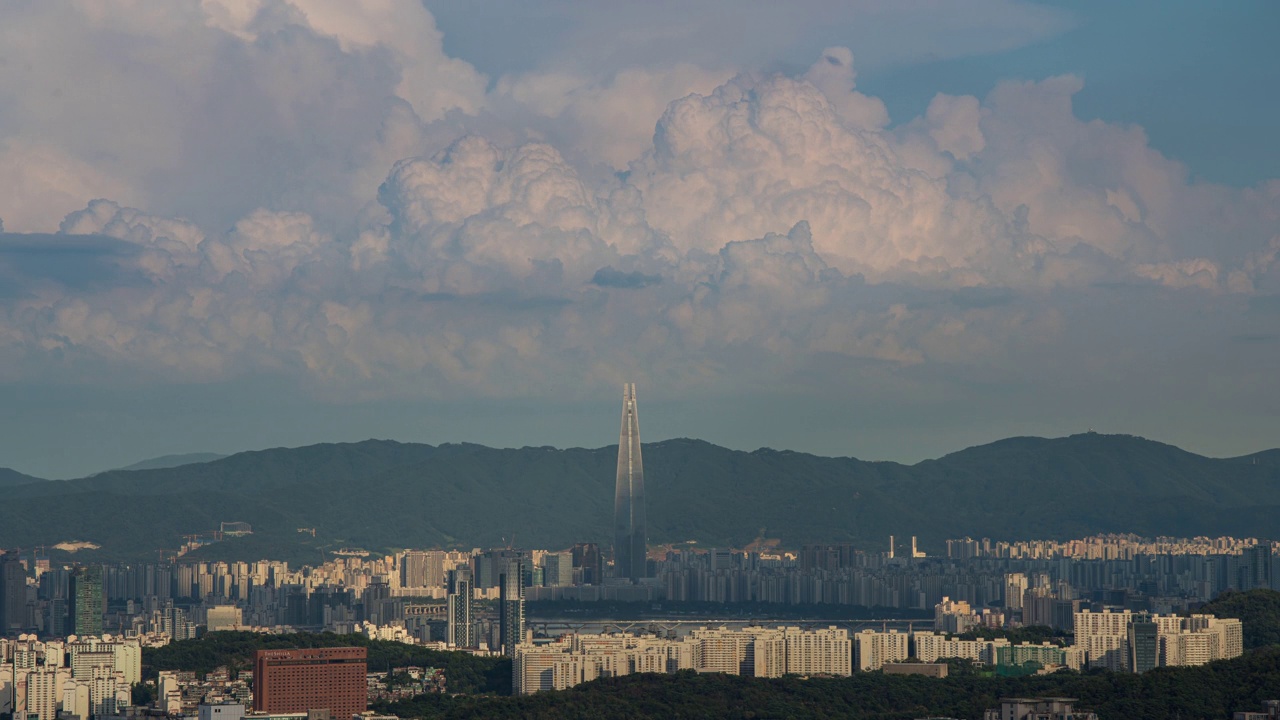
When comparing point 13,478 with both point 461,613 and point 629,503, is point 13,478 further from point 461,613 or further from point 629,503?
point 461,613

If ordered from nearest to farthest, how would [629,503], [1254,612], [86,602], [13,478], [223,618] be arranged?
[1254,612] < [86,602] < [223,618] < [629,503] < [13,478]

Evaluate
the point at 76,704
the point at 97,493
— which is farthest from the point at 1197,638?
the point at 97,493

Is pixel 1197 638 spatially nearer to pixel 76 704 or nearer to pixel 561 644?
pixel 561 644

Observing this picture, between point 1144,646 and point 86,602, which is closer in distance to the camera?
point 1144,646

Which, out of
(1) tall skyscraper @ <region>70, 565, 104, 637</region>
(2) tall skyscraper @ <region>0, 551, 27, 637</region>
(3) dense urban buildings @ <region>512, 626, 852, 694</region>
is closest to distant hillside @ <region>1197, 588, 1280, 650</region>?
(3) dense urban buildings @ <region>512, 626, 852, 694</region>

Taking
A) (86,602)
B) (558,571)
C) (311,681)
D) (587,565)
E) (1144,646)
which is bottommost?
(311,681)

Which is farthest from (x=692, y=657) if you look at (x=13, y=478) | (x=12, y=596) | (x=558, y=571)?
(x=13, y=478)
